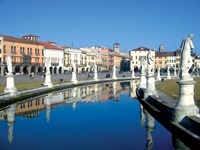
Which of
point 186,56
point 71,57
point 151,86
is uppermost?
point 71,57

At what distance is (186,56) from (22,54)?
263 ft

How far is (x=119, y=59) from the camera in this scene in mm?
172250

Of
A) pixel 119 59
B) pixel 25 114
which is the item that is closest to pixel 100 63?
pixel 119 59

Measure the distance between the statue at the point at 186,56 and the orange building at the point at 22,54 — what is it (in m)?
70.0

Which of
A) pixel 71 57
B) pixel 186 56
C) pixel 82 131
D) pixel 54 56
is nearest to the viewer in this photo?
pixel 186 56

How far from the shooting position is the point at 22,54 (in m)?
87.2

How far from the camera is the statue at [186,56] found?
11.2m

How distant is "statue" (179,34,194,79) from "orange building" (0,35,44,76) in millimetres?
70044

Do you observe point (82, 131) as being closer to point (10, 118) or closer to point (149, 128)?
point (149, 128)

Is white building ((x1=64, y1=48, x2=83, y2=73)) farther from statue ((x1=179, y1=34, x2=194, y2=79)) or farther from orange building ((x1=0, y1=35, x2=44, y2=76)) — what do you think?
statue ((x1=179, y1=34, x2=194, y2=79))

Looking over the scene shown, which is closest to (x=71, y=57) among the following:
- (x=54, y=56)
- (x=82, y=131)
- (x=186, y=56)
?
(x=54, y=56)

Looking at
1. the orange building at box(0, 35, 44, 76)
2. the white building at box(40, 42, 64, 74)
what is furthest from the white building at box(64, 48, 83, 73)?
the orange building at box(0, 35, 44, 76)

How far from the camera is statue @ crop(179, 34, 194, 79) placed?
443 inches

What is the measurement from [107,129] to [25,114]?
6.07 metres
